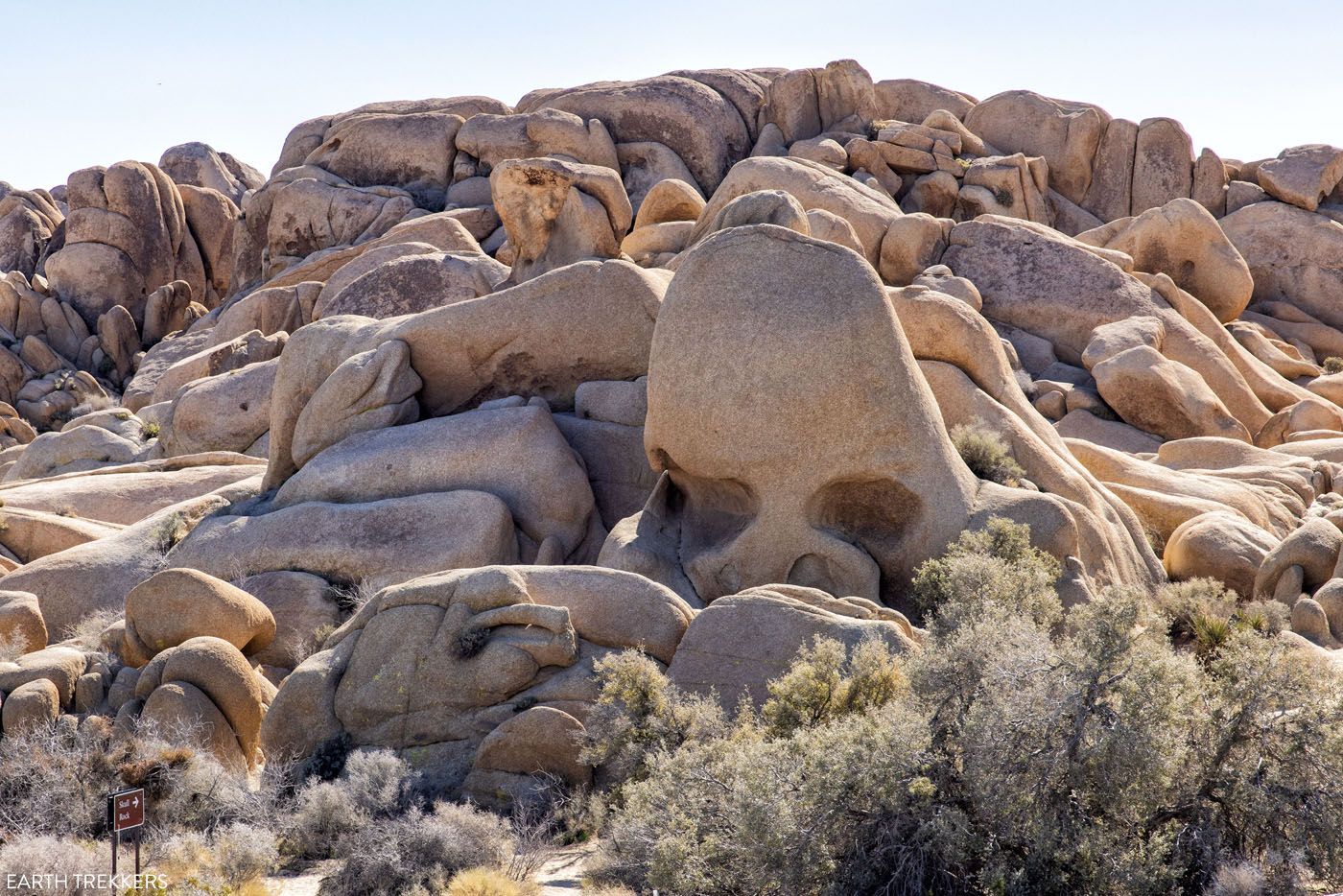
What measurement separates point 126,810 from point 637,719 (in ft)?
11.5

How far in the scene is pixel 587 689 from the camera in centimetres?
1032

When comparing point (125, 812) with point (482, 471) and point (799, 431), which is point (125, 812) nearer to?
A: point (799, 431)

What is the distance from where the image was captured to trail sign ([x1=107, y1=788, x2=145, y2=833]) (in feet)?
24.4

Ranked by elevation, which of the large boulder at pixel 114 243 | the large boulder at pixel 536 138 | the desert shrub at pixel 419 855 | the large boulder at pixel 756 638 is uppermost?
the large boulder at pixel 536 138

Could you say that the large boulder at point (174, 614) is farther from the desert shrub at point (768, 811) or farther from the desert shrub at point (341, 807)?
the desert shrub at point (768, 811)

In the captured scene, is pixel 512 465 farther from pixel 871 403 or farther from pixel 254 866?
pixel 254 866

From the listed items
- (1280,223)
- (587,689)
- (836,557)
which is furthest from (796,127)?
(587,689)

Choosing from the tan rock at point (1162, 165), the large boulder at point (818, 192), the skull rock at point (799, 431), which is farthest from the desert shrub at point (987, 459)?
the tan rock at point (1162, 165)

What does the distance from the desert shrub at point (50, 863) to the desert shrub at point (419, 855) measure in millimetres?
1366

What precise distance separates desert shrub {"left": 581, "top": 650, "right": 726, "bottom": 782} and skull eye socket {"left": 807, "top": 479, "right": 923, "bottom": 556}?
3.42 metres

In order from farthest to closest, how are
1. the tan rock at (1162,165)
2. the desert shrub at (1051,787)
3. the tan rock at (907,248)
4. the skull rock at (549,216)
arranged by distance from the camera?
the tan rock at (1162,165) < the tan rock at (907,248) < the skull rock at (549,216) < the desert shrub at (1051,787)

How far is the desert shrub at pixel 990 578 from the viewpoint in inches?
420

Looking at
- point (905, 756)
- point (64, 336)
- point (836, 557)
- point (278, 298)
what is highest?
point (905, 756)

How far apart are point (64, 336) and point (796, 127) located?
2350 cm
